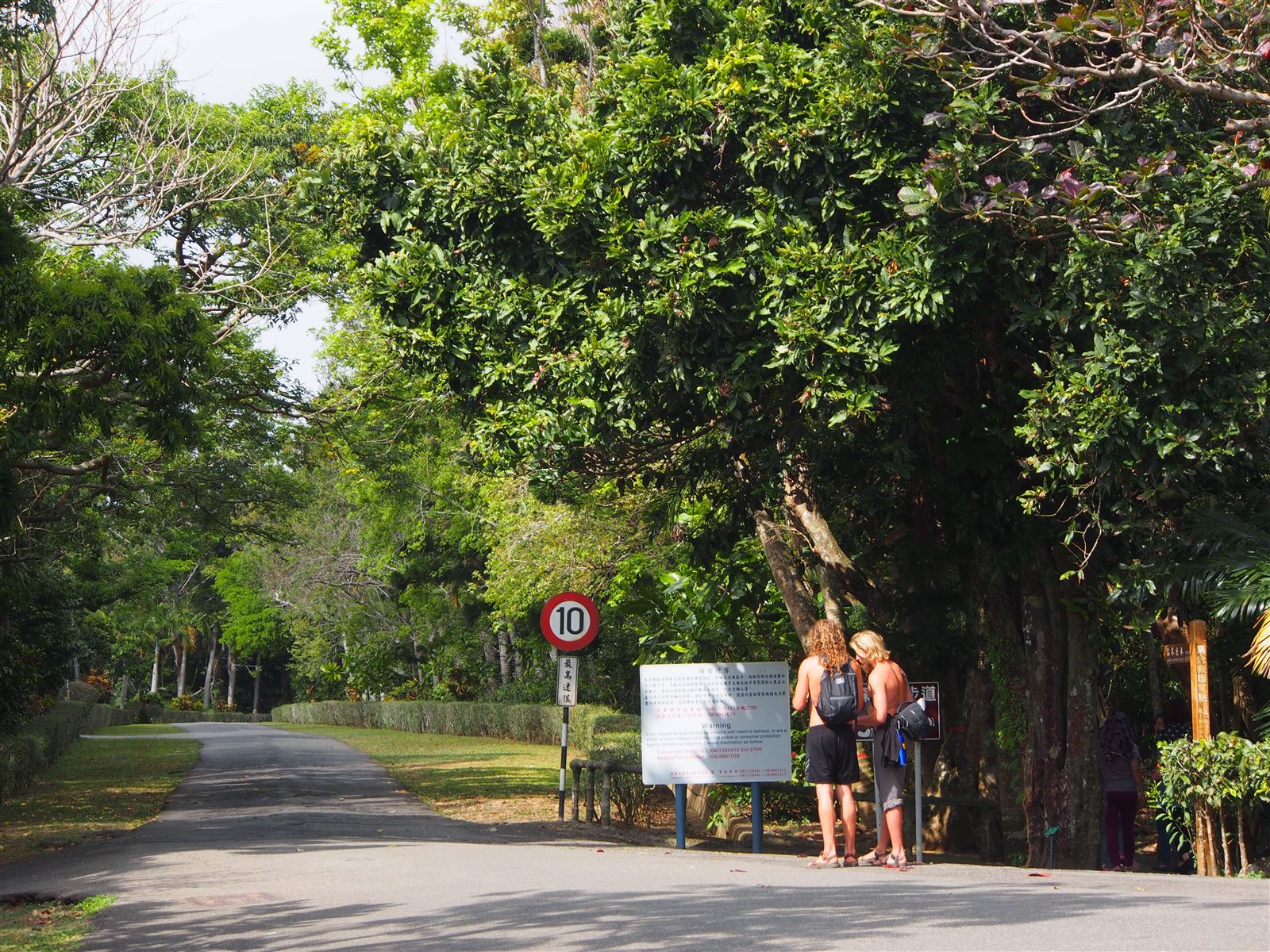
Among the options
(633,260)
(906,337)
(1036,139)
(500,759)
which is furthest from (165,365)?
(500,759)

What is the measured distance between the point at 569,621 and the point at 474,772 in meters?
10.4

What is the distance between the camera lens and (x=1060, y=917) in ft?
23.9

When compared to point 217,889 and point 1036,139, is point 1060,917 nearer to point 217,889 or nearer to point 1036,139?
point 217,889

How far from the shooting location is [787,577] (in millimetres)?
15039

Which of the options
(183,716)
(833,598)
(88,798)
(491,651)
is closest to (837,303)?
(833,598)

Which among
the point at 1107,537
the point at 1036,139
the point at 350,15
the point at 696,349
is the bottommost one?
the point at 1107,537

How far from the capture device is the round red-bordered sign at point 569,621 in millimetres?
14836

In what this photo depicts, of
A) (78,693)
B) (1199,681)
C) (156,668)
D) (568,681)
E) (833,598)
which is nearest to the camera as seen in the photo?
(1199,681)

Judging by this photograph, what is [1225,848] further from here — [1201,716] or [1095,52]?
[1095,52]

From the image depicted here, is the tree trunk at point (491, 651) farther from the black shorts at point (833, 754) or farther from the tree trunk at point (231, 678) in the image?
the tree trunk at point (231, 678)

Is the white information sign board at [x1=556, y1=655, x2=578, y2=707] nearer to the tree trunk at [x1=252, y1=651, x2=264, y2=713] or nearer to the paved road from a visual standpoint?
the paved road

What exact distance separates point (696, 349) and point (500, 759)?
19.3 meters

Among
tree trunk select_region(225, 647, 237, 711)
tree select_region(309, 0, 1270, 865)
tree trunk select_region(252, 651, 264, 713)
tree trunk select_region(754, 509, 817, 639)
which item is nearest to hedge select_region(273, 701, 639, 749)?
tree trunk select_region(754, 509, 817, 639)

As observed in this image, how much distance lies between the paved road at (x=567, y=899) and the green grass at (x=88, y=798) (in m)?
1.72
